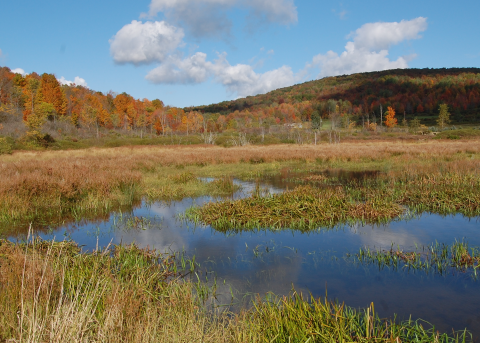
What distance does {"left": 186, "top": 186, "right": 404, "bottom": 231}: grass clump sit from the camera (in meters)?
9.78

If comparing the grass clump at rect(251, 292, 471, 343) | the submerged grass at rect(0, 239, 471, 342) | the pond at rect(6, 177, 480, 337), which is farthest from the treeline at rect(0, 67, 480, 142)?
the grass clump at rect(251, 292, 471, 343)

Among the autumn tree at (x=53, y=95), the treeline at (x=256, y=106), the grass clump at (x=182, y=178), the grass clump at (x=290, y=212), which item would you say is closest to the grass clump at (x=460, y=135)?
the treeline at (x=256, y=106)

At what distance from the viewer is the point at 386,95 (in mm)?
129500

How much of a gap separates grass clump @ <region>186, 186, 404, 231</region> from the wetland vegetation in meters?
0.04

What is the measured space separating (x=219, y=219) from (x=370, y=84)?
503 feet

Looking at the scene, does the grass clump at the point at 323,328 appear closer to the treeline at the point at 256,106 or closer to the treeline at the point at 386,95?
the treeline at the point at 256,106

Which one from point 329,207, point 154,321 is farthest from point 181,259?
point 329,207

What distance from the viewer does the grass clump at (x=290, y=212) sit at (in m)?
9.78

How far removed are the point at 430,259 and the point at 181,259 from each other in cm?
520

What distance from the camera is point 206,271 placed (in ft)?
21.5

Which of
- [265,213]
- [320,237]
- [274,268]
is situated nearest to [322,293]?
[274,268]

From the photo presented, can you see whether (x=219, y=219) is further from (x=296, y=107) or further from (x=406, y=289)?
(x=296, y=107)

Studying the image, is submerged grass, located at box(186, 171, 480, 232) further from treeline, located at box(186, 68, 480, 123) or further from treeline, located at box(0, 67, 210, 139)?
treeline, located at box(186, 68, 480, 123)

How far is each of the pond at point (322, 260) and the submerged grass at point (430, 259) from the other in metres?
0.23
